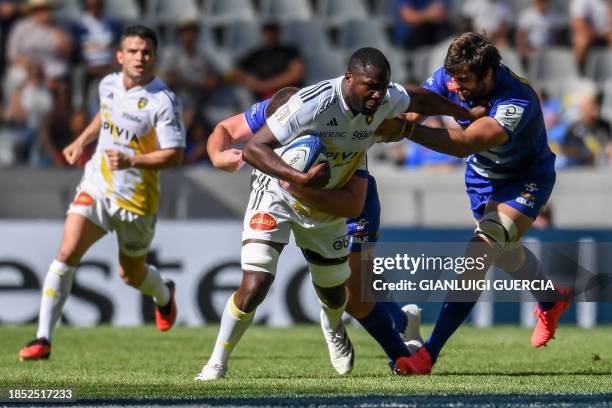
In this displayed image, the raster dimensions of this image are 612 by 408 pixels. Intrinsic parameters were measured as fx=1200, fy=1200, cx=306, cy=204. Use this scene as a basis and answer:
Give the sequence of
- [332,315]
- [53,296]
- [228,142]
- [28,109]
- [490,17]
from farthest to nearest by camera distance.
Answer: [490,17], [28,109], [53,296], [332,315], [228,142]

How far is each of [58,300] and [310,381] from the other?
2752 mm

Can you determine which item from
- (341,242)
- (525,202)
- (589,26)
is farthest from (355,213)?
(589,26)

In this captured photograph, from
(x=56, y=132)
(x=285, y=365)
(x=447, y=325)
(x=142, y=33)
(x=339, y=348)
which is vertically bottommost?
(x=285, y=365)

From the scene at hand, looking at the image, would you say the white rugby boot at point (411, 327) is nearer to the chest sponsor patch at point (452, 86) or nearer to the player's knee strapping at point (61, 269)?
the chest sponsor patch at point (452, 86)

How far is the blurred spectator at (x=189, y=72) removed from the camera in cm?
1648

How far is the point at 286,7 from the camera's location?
62.1 ft

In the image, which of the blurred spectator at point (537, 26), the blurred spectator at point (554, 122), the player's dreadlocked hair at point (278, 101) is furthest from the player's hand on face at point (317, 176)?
the blurred spectator at point (537, 26)

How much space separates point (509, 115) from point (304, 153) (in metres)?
1.67

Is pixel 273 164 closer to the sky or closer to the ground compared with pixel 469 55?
closer to the ground

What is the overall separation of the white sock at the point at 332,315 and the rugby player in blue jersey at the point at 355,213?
0.62 feet

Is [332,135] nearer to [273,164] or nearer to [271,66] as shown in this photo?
[273,164]

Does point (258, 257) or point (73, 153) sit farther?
point (73, 153)

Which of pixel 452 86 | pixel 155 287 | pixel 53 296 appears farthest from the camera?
pixel 155 287

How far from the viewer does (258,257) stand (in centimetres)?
789
